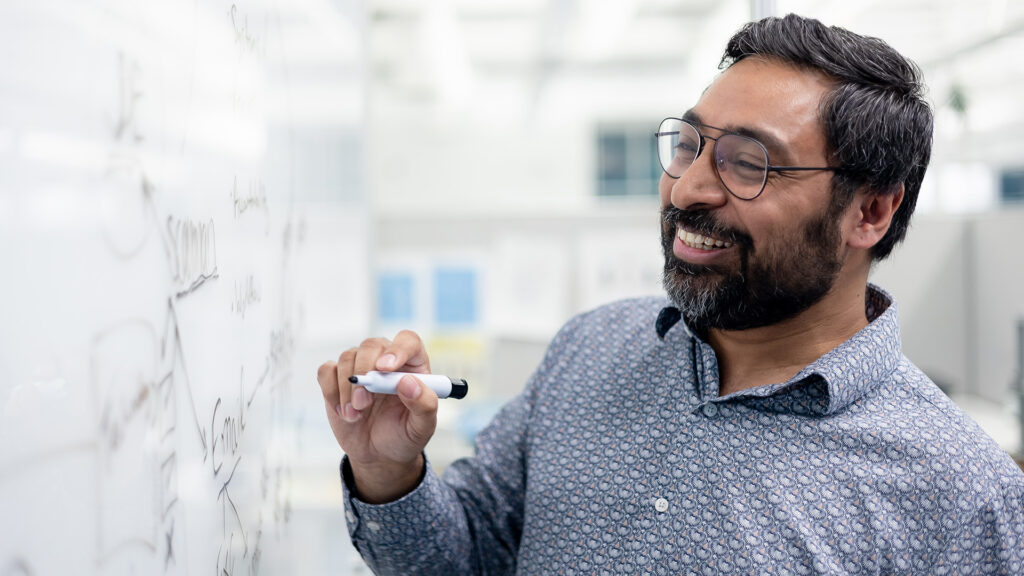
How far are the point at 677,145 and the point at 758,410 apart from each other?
0.28 m

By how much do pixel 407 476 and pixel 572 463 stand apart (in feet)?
0.56

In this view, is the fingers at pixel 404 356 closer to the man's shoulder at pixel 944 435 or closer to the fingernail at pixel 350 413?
the fingernail at pixel 350 413

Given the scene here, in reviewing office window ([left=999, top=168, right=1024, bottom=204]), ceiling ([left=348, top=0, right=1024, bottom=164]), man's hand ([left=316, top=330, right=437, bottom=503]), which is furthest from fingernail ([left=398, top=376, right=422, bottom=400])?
office window ([left=999, top=168, right=1024, bottom=204])

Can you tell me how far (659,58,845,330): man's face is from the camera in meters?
0.72

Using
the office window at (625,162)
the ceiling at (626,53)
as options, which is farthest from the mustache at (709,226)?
the office window at (625,162)

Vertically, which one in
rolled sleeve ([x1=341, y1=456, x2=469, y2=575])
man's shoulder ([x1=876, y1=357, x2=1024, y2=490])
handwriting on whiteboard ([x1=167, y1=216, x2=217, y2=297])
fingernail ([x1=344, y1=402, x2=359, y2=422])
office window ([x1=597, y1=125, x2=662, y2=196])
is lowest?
rolled sleeve ([x1=341, y1=456, x2=469, y2=575])

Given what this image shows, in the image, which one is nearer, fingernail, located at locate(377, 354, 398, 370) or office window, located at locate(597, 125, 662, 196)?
fingernail, located at locate(377, 354, 398, 370)

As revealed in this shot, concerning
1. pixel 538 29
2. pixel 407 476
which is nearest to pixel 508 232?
pixel 407 476

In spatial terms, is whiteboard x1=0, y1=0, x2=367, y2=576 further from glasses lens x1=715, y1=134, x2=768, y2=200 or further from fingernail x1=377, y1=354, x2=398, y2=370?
glasses lens x1=715, y1=134, x2=768, y2=200

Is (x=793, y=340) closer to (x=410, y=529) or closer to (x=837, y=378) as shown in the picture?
(x=837, y=378)

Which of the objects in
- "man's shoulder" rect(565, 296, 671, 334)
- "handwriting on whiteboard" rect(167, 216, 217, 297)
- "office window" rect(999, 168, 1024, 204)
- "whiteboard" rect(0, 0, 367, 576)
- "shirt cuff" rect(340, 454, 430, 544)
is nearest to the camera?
"whiteboard" rect(0, 0, 367, 576)

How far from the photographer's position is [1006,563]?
628 mm

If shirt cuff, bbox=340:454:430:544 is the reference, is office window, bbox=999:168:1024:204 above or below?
above

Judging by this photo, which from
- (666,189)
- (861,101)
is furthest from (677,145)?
(861,101)
